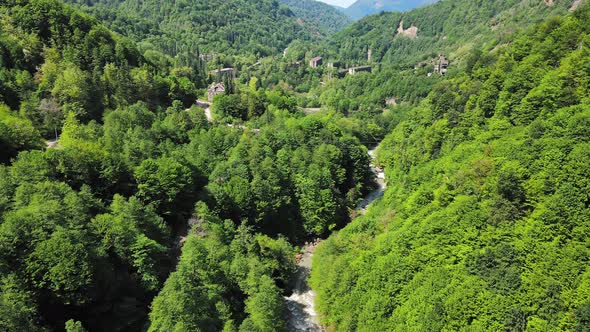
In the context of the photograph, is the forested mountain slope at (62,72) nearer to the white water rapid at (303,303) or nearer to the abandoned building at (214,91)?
the abandoned building at (214,91)

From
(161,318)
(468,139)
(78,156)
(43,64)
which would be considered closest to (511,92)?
(468,139)

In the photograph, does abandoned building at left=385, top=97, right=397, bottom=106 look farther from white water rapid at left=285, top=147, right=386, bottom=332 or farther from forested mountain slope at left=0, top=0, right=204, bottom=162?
white water rapid at left=285, top=147, right=386, bottom=332

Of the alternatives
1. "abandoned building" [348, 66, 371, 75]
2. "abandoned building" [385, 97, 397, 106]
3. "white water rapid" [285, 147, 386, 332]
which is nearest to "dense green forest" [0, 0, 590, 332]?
"white water rapid" [285, 147, 386, 332]

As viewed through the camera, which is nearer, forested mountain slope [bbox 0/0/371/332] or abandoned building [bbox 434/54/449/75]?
forested mountain slope [bbox 0/0/371/332]

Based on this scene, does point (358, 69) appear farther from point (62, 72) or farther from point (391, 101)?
point (62, 72)

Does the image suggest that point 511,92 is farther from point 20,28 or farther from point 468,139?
point 20,28
